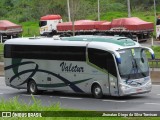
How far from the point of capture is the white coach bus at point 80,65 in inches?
1080

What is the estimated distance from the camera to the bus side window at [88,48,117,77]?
90.1 ft

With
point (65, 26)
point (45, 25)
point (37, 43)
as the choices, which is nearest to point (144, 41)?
point (65, 26)

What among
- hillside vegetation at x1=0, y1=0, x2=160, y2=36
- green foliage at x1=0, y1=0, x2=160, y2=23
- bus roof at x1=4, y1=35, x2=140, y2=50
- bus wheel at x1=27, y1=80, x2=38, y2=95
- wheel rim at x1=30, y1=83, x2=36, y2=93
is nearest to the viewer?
bus roof at x1=4, y1=35, x2=140, y2=50

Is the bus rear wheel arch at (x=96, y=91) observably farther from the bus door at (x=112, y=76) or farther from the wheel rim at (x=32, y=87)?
the wheel rim at (x=32, y=87)

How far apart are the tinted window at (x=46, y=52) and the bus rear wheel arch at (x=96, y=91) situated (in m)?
1.42

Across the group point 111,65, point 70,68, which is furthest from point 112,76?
point 70,68

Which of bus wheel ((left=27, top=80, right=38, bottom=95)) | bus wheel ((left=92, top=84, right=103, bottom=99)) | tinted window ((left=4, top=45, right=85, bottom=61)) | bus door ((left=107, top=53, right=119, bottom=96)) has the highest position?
tinted window ((left=4, top=45, right=85, bottom=61))

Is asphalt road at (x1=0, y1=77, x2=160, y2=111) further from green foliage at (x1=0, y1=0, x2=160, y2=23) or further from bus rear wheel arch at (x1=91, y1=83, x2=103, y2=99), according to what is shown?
green foliage at (x1=0, y1=0, x2=160, y2=23)

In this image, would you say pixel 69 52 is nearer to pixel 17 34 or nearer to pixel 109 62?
pixel 109 62

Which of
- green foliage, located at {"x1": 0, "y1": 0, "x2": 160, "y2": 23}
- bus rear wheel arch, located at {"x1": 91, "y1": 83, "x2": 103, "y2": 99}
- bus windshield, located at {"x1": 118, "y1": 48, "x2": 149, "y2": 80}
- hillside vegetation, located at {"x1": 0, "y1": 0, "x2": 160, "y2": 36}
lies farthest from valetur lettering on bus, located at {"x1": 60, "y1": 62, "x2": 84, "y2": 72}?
green foliage, located at {"x1": 0, "y1": 0, "x2": 160, "y2": 23}

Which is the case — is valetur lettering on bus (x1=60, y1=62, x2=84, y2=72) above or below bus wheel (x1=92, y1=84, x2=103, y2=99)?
above

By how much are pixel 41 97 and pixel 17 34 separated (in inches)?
1495

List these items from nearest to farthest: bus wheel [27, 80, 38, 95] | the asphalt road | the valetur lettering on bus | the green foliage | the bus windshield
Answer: the asphalt road < the bus windshield < the valetur lettering on bus < bus wheel [27, 80, 38, 95] < the green foliage

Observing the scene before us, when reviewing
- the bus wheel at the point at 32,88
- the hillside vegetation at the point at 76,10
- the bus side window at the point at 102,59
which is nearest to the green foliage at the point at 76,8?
the hillside vegetation at the point at 76,10
